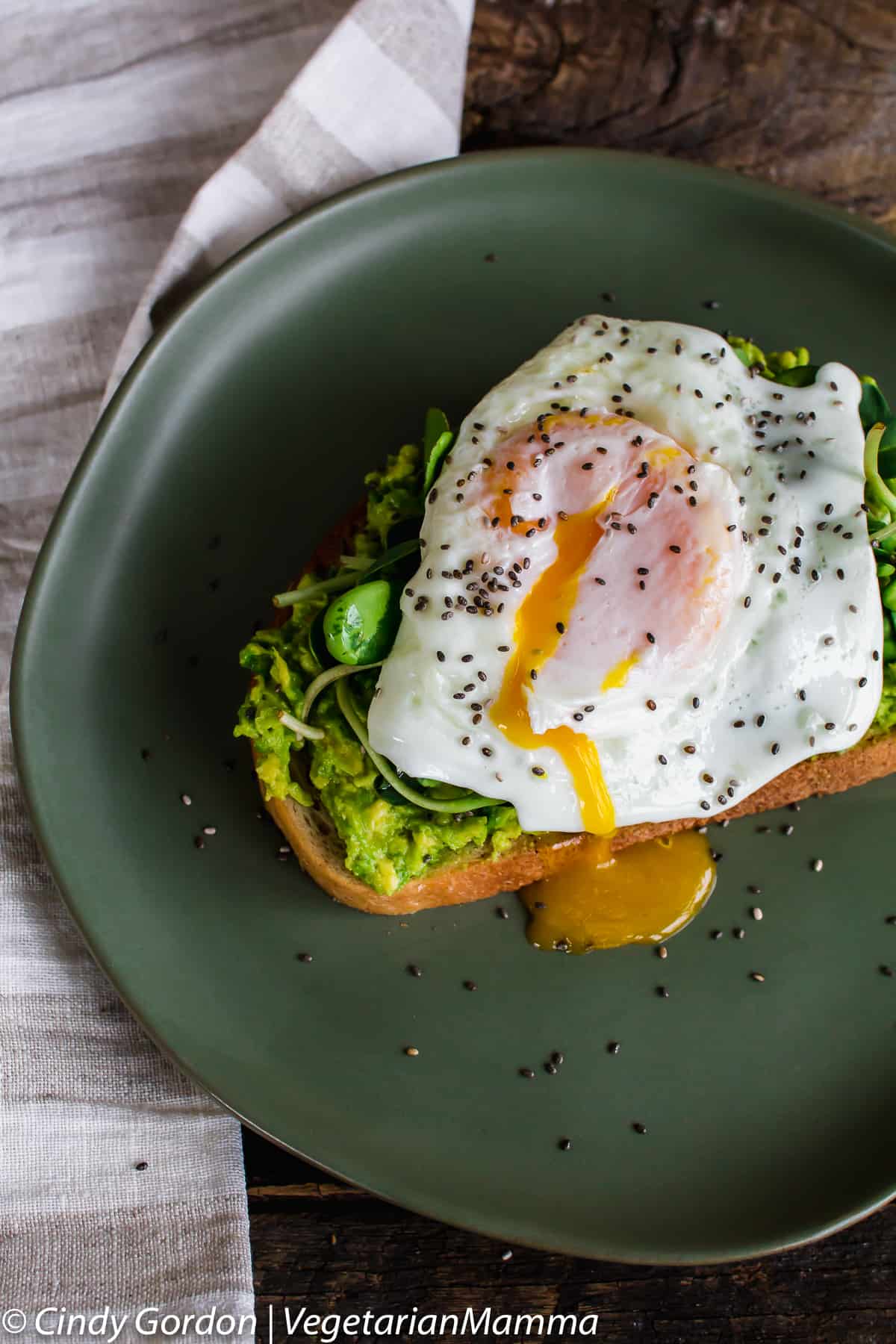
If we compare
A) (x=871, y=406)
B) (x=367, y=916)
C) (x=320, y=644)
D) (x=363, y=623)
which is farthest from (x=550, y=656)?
(x=871, y=406)

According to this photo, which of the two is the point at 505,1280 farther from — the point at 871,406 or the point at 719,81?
the point at 719,81

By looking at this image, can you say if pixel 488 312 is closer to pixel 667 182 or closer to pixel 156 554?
pixel 667 182

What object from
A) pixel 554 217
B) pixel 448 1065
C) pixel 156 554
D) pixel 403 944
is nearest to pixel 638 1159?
pixel 448 1065

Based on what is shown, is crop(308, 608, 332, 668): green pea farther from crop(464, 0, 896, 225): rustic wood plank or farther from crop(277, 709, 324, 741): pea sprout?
crop(464, 0, 896, 225): rustic wood plank

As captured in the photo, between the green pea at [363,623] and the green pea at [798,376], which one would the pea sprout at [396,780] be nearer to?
the green pea at [363,623]

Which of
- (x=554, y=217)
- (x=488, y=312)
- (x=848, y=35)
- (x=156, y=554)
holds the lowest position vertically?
(x=156, y=554)

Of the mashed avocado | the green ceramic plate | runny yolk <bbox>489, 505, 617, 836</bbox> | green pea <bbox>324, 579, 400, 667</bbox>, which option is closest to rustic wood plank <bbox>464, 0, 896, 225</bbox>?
the green ceramic plate
